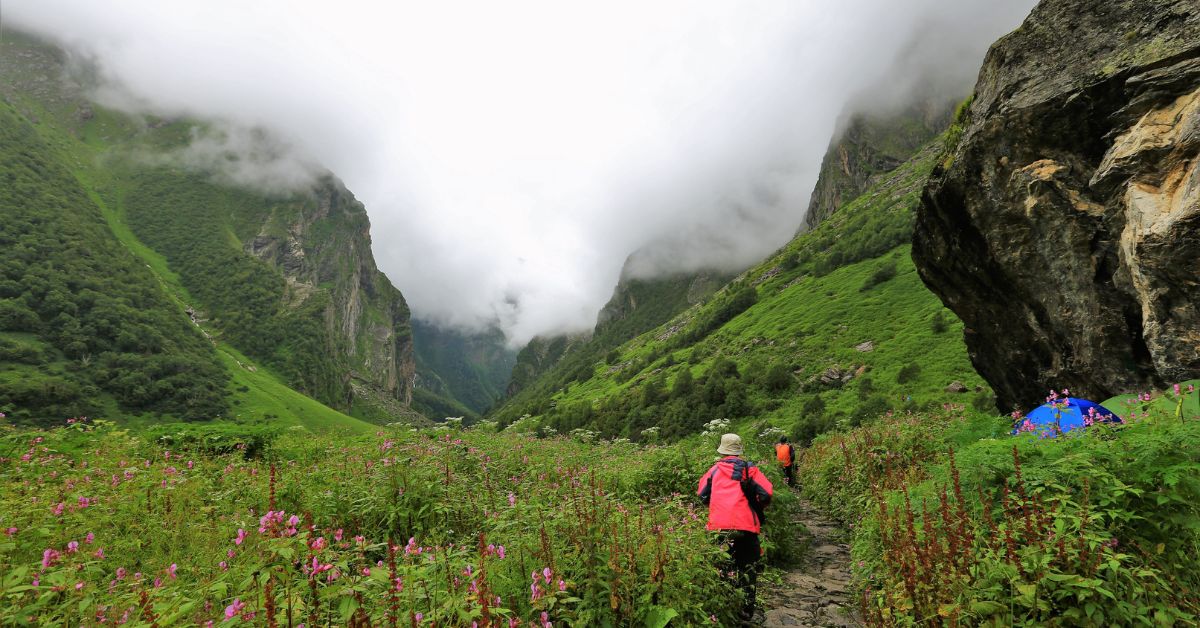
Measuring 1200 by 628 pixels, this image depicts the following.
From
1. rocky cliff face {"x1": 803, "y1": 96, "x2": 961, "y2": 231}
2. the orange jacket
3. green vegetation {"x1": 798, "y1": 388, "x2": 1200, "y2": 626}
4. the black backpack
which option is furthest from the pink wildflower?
rocky cliff face {"x1": 803, "y1": 96, "x2": 961, "y2": 231}

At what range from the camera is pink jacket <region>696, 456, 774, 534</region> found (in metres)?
6.67

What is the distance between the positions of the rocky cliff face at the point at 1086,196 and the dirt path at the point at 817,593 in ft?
23.1

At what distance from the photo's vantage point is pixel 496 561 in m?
4.66

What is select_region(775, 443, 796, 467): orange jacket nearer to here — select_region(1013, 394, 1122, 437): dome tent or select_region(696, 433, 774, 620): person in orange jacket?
select_region(1013, 394, 1122, 437): dome tent

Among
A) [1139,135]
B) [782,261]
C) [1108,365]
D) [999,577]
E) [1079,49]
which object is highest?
[782,261]

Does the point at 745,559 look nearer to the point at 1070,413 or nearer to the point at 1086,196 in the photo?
the point at 1070,413

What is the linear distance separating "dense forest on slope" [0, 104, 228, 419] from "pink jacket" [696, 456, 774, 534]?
130 meters

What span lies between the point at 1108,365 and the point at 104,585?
57.7 ft

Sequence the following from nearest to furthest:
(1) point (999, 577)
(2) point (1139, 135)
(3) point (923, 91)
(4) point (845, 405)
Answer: (1) point (999, 577), (2) point (1139, 135), (4) point (845, 405), (3) point (923, 91)

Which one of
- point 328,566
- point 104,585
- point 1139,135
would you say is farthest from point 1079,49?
point 104,585

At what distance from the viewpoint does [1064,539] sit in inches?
162

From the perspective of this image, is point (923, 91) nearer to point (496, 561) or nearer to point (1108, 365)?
point (1108, 365)

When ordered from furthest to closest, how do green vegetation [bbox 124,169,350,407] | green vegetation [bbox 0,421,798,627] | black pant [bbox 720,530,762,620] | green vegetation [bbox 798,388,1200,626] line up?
green vegetation [bbox 124,169,350,407], black pant [bbox 720,530,762,620], green vegetation [bbox 798,388,1200,626], green vegetation [bbox 0,421,798,627]

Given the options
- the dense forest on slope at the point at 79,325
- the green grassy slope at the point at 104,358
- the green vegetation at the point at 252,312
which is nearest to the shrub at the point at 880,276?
the green grassy slope at the point at 104,358
